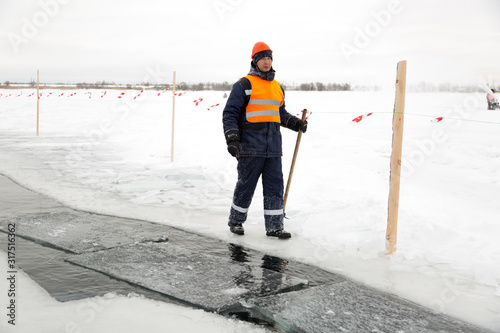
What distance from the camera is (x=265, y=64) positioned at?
4.85m

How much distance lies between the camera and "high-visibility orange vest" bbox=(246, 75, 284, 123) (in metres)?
4.89

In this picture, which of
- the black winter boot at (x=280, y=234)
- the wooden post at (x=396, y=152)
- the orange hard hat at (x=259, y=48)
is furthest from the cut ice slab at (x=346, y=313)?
the orange hard hat at (x=259, y=48)

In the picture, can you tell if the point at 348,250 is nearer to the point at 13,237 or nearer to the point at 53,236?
the point at 53,236

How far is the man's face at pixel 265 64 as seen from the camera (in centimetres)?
484

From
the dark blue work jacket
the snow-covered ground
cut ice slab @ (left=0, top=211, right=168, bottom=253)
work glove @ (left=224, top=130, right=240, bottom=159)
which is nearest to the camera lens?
the snow-covered ground

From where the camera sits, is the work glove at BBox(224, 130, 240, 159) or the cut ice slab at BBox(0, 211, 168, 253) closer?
the cut ice slab at BBox(0, 211, 168, 253)

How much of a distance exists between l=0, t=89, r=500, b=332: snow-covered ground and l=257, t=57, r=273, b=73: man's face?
1.55m

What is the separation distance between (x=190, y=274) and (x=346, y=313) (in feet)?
4.14

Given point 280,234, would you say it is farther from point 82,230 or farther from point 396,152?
point 82,230

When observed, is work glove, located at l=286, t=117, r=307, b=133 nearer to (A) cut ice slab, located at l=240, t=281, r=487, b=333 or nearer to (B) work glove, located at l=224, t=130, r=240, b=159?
(B) work glove, located at l=224, t=130, r=240, b=159

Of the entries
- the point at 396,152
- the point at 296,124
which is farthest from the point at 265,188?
the point at 396,152

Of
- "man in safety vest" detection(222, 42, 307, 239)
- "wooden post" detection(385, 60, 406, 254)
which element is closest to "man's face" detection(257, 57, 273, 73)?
"man in safety vest" detection(222, 42, 307, 239)

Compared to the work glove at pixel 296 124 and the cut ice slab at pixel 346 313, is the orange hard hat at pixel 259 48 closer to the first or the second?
the work glove at pixel 296 124

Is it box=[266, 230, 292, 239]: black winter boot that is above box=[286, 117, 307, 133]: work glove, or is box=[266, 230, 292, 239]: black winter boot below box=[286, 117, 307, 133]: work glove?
below
